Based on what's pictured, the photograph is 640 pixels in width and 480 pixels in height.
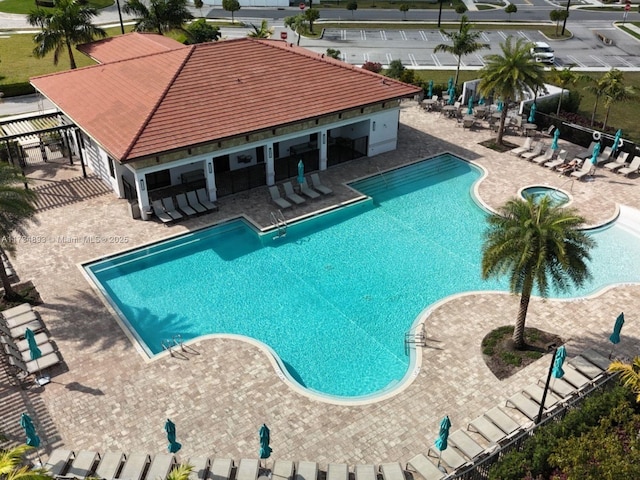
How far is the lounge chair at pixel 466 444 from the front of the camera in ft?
51.7

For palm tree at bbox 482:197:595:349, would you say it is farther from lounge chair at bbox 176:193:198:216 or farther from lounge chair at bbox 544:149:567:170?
lounge chair at bbox 544:149:567:170

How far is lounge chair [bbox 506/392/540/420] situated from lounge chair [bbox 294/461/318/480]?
6293 millimetres

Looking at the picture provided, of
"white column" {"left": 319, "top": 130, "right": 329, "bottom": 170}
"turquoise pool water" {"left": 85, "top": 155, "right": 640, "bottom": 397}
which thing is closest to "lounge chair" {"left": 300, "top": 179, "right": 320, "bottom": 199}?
"turquoise pool water" {"left": 85, "top": 155, "right": 640, "bottom": 397}

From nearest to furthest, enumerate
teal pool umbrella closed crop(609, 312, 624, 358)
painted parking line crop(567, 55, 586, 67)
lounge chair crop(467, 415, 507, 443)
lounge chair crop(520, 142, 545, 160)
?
lounge chair crop(467, 415, 507, 443) < teal pool umbrella closed crop(609, 312, 624, 358) < lounge chair crop(520, 142, 545, 160) < painted parking line crop(567, 55, 586, 67)

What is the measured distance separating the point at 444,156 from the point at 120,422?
79.4 ft

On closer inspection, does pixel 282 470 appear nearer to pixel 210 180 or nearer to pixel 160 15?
pixel 210 180

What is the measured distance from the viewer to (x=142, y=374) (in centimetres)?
1884

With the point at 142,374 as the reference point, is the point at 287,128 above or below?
above

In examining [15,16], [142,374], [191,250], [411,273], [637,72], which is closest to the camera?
[142,374]

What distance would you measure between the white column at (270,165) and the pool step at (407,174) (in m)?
4.34

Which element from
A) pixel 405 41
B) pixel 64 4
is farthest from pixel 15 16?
pixel 405 41

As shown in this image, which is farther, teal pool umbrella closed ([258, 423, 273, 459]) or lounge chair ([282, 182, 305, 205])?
lounge chair ([282, 182, 305, 205])

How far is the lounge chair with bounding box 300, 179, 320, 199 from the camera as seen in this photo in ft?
96.9

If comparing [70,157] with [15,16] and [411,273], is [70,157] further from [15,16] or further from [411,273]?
[15,16]
